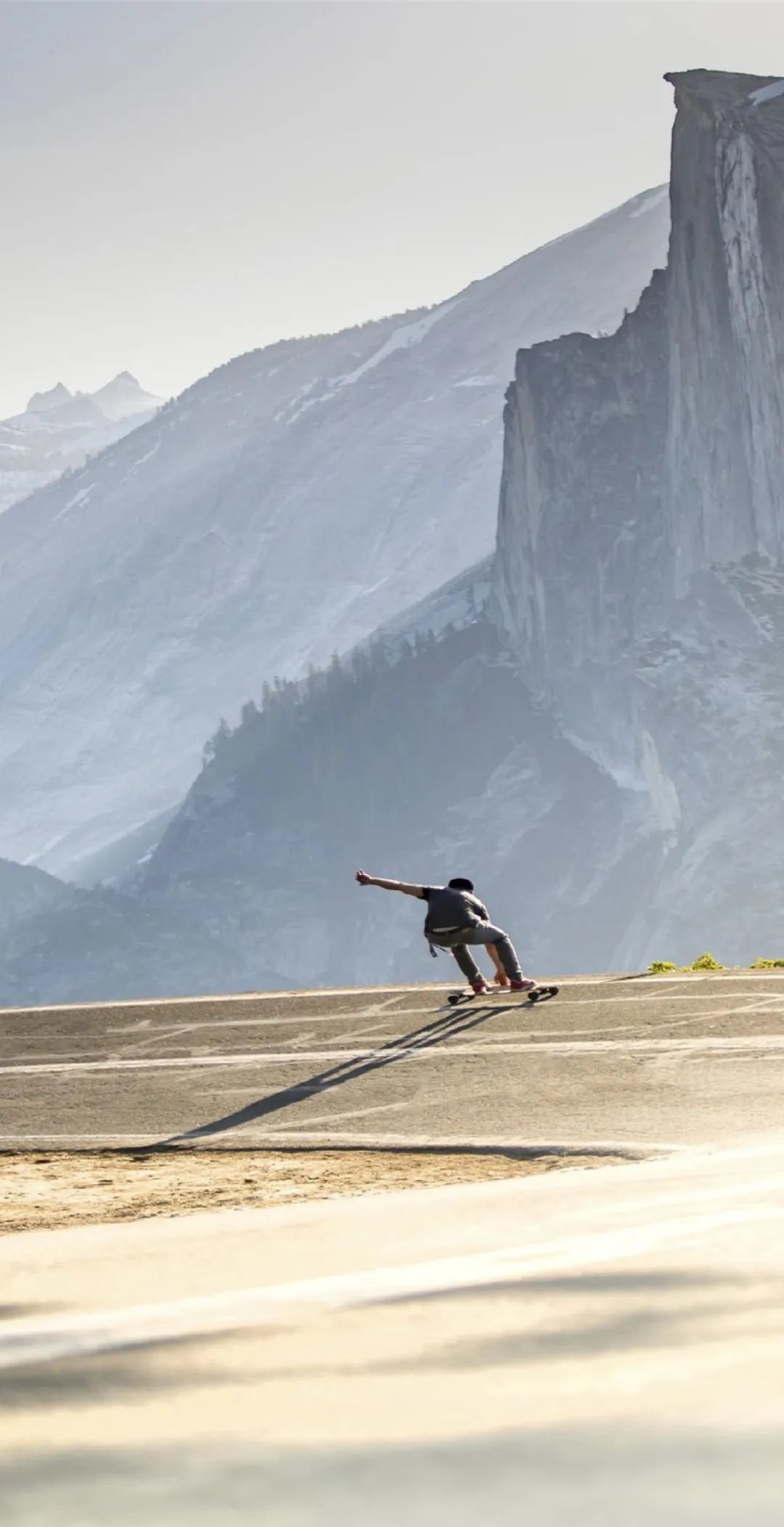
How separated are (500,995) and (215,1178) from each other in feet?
23.3

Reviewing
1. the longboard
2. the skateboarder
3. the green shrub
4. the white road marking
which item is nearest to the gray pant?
the skateboarder

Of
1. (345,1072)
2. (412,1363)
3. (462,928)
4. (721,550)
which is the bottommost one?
(345,1072)

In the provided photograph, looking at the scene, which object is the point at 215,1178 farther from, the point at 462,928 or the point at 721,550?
the point at 721,550

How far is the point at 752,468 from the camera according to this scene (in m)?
162

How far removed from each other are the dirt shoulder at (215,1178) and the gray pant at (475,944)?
5104 millimetres

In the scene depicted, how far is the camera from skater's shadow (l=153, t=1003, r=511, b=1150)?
1109 centimetres

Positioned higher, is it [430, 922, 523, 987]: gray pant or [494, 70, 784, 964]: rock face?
[494, 70, 784, 964]: rock face

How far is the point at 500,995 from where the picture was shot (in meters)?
16.0

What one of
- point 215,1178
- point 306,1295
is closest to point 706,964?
point 215,1178

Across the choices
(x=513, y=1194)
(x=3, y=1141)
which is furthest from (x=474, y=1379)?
(x=3, y=1141)

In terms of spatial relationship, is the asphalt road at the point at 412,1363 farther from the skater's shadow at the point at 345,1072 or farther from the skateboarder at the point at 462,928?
the skateboarder at the point at 462,928

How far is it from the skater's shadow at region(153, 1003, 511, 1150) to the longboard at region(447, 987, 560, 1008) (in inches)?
15.4

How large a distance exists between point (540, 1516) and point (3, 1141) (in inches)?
422

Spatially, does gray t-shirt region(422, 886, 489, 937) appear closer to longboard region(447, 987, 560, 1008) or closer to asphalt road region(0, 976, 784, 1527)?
longboard region(447, 987, 560, 1008)
